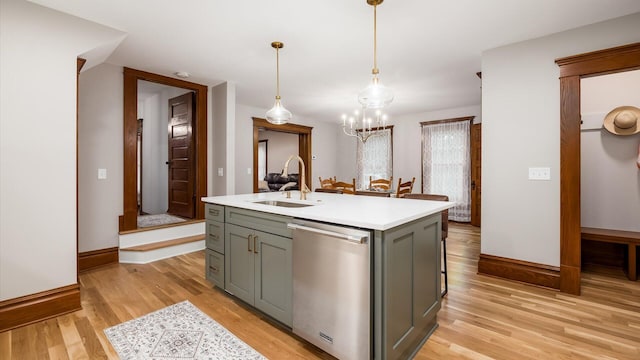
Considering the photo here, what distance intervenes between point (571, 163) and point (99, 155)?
5.16 meters

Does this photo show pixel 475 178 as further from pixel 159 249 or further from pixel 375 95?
pixel 159 249

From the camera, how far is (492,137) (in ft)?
10.2

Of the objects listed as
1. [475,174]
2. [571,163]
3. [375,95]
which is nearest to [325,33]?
[375,95]

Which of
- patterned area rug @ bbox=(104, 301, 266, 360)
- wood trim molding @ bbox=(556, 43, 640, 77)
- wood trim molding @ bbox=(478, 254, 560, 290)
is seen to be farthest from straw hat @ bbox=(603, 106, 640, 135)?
patterned area rug @ bbox=(104, 301, 266, 360)

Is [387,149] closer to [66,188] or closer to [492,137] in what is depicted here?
[492,137]

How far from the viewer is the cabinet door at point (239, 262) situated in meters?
2.24

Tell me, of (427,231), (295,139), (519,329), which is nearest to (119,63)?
(427,231)

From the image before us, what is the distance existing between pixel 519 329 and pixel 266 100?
4995 mm

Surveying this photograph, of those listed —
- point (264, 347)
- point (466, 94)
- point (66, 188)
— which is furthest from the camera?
point (466, 94)

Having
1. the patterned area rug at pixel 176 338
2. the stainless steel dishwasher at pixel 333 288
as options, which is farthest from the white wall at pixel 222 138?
the stainless steel dishwasher at pixel 333 288

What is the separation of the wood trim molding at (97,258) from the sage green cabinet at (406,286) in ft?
11.8

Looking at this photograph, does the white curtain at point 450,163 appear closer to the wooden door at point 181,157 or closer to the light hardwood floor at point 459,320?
the light hardwood floor at point 459,320

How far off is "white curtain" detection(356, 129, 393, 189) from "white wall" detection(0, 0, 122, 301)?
579cm

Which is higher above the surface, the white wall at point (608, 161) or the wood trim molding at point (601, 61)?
the wood trim molding at point (601, 61)
